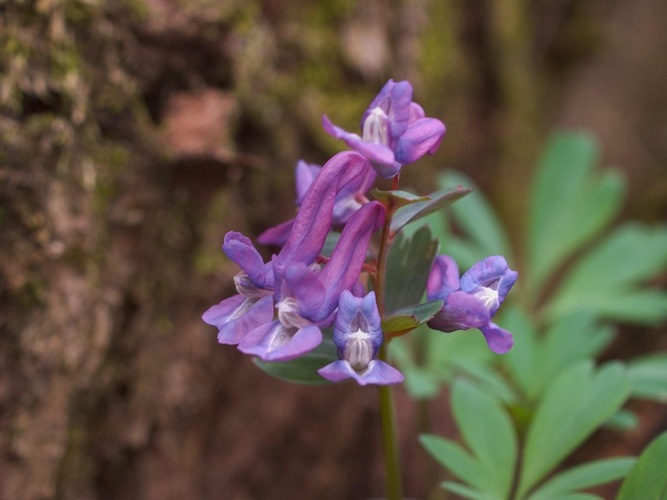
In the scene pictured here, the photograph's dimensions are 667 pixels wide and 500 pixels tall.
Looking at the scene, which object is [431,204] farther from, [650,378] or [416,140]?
[650,378]

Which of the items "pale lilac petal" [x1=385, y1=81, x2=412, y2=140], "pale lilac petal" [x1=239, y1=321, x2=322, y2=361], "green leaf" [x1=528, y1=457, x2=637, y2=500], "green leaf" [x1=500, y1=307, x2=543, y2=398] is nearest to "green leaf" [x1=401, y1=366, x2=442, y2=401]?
"green leaf" [x1=500, y1=307, x2=543, y2=398]

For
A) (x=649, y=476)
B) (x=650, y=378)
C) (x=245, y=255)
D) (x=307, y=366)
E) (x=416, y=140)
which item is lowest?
(x=650, y=378)

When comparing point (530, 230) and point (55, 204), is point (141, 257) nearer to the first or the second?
point (55, 204)

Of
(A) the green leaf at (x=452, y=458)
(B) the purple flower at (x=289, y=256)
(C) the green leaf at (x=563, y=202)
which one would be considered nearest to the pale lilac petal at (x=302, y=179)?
(B) the purple flower at (x=289, y=256)

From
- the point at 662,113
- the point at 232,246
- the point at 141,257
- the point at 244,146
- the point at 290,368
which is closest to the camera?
the point at 232,246

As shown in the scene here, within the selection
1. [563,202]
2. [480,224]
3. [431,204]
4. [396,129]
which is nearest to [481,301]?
[431,204]

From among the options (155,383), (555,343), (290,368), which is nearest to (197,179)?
(155,383)

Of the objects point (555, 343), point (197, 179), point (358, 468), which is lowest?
point (358, 468)
